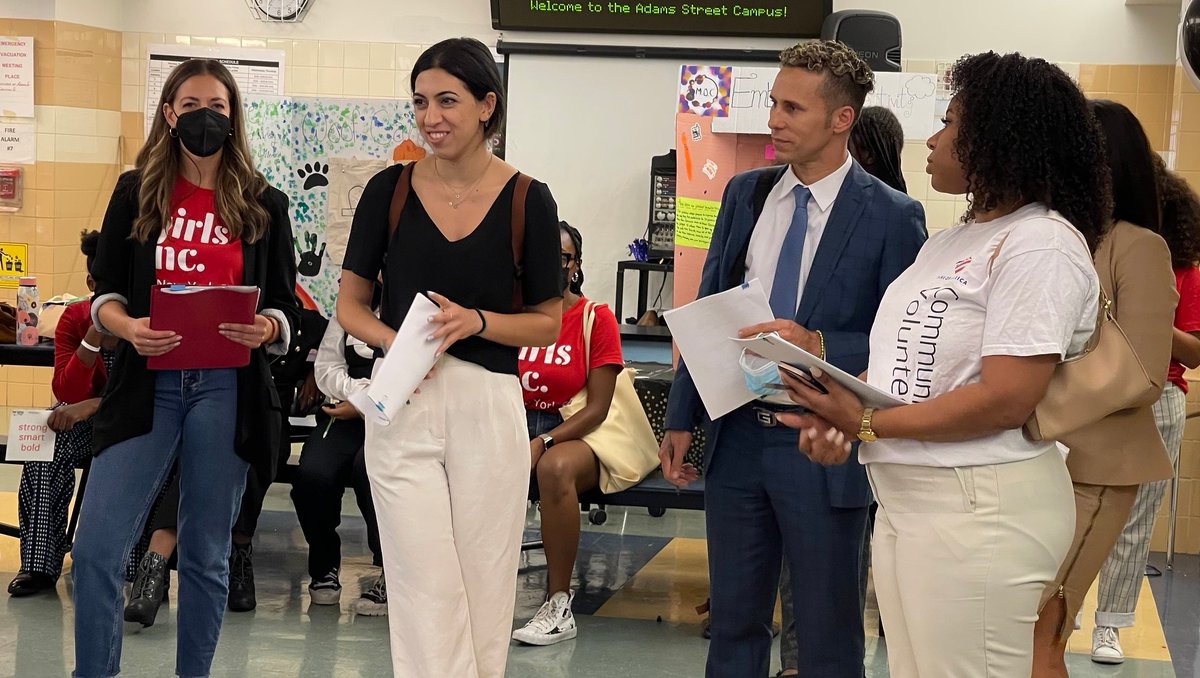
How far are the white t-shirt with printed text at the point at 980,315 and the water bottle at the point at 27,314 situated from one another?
13.2 ft

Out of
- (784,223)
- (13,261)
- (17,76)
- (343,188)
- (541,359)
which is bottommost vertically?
(541,359)

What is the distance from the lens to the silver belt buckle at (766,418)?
104 inches

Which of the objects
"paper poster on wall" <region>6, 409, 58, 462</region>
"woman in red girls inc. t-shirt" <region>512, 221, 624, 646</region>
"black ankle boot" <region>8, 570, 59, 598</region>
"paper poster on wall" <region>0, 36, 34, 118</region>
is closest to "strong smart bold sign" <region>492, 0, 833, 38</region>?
"paper poster on wall" <region>0, 36, 34, 118</region>

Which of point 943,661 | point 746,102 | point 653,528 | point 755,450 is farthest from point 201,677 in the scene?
point 746,102

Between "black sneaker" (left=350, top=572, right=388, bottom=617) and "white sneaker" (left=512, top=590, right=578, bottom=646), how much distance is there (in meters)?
0.55

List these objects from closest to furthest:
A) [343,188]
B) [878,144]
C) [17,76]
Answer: [878,144], [343,188], [17,76]

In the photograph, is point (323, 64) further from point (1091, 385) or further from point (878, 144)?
point (1091, 385)

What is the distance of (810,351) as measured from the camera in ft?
8.45

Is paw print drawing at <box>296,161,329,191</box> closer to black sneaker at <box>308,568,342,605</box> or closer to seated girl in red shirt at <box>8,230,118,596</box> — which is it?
seated girl in red shirt at <box>8,230,118,596</box>

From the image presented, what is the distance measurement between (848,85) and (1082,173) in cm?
77

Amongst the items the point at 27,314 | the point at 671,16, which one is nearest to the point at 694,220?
the point at 671,16

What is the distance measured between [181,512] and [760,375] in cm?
155

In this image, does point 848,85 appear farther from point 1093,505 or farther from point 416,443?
point 416,443

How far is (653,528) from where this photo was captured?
632 cm
